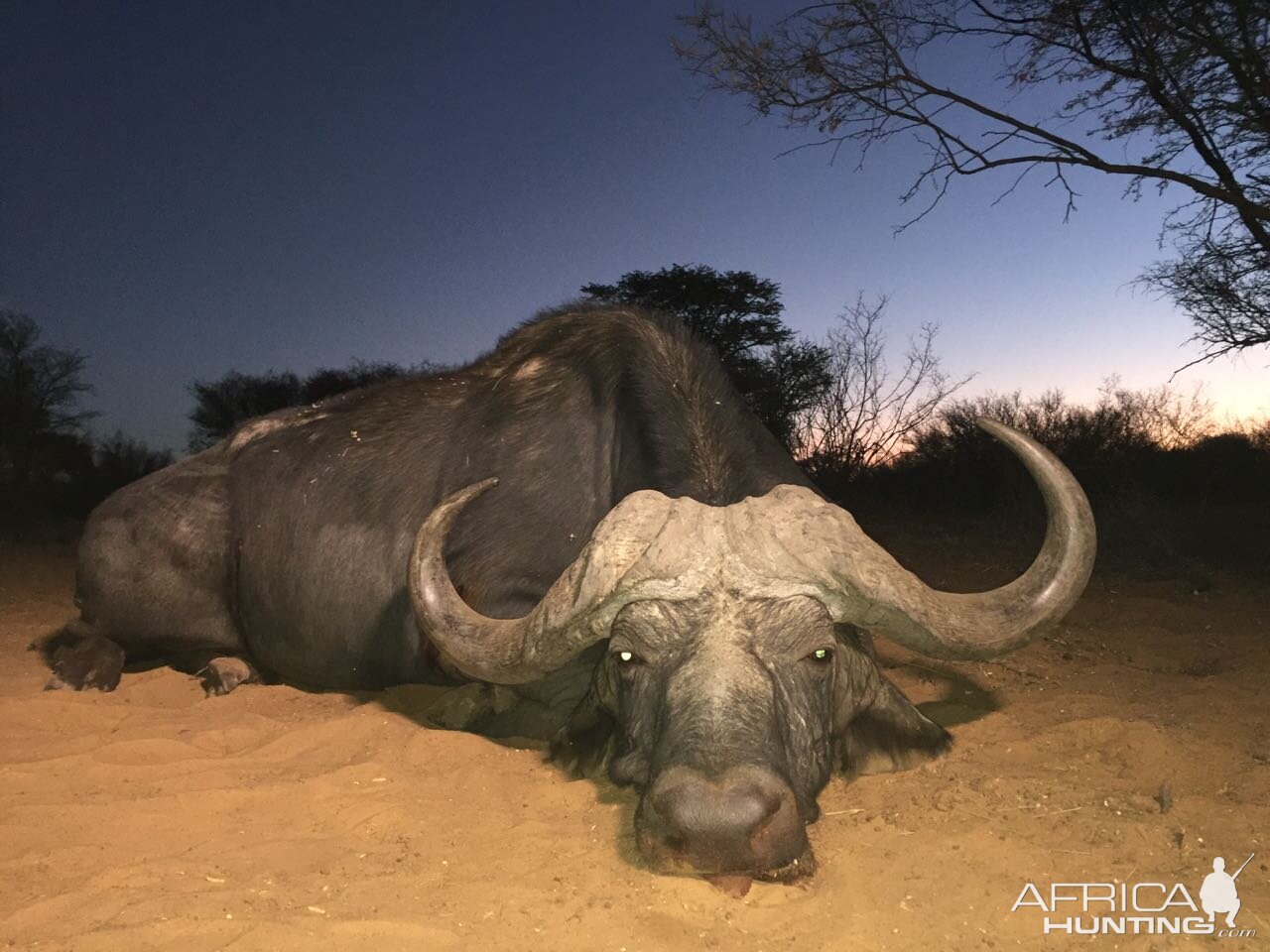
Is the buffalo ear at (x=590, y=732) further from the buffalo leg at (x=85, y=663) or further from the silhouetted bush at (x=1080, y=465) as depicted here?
the silhouetted bush at (x=1080, y=465)

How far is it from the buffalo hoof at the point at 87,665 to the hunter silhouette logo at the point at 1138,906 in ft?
15.3

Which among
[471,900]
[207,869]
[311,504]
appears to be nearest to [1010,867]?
[471,900]

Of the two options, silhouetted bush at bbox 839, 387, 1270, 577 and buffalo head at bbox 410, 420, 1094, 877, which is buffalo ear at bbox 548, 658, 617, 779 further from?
silhouetted bush at bbox 839, 387, 1270, 577

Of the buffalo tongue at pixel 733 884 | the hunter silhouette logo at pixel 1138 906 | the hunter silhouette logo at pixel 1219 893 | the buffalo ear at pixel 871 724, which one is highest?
the buffalo ear at pixel 871 724

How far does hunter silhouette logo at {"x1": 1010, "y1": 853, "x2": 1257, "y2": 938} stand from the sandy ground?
0.04 meters

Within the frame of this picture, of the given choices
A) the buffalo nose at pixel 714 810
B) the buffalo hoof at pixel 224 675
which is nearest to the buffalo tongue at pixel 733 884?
the buffalo nose at pixel 714 810

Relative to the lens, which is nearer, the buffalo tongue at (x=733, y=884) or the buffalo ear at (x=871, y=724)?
the buffalo tongue at (x=733, y=884)

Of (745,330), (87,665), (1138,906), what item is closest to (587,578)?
(1138,906)

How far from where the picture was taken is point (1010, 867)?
2613mm

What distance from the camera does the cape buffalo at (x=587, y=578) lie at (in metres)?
2.86

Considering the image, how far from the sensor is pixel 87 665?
4.86 metres

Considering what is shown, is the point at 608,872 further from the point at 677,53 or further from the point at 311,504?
the point at 677,53

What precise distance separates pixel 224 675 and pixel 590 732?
8.11 feet

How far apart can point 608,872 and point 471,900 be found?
0.41 meters
